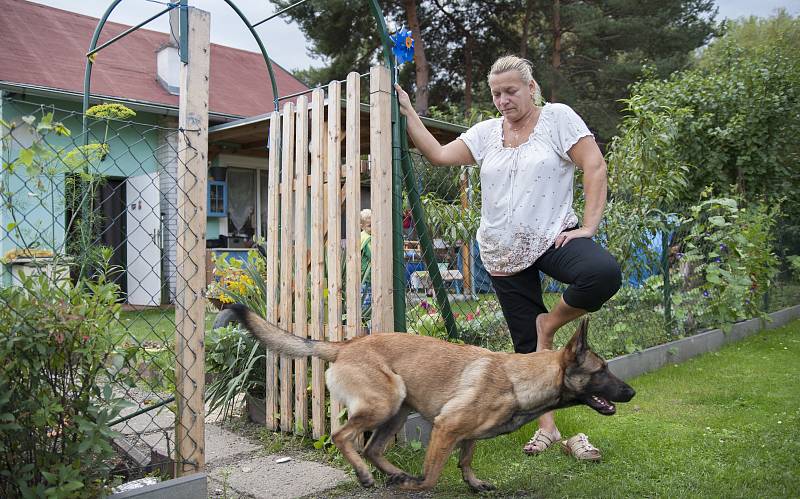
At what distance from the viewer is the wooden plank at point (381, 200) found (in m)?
3.68

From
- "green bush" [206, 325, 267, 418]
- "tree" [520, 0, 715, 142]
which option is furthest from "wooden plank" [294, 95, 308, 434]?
"tree" [520, 0, 715, 142]

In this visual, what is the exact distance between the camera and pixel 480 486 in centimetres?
317

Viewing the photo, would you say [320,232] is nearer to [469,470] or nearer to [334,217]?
[334,217]

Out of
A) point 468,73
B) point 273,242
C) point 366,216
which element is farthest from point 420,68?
point 273,242

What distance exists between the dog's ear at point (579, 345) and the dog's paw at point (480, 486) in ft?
2.59

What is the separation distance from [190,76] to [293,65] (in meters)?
19.5

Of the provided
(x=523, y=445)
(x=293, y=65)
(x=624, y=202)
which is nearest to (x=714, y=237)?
(x=624, y=202)

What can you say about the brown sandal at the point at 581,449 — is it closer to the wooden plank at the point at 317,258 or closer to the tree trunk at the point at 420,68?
the wooden plank at the point at 317,258

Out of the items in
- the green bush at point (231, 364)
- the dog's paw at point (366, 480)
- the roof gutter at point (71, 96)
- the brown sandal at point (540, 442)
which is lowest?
the brown sandal at point (540, 442)

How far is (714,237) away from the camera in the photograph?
23.0 feet

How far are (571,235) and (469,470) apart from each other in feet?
4.31

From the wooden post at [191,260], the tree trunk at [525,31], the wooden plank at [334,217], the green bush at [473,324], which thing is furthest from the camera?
the tree trunk at [525,31]

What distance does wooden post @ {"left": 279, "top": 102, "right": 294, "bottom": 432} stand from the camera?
413 centimetres

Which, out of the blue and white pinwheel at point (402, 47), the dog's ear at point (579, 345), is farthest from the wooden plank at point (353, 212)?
the dog's ear at point (579, 345)
